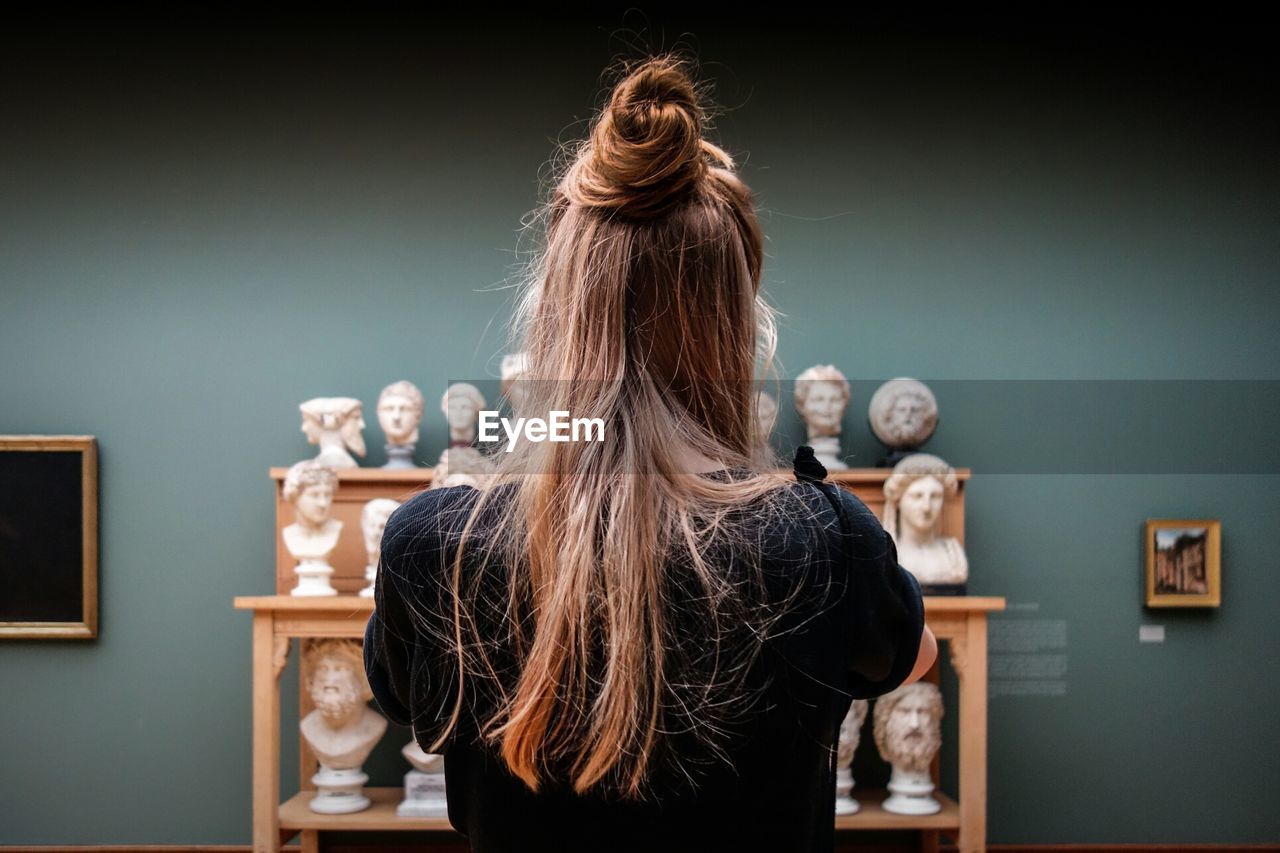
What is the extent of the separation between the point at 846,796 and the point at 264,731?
1977mm

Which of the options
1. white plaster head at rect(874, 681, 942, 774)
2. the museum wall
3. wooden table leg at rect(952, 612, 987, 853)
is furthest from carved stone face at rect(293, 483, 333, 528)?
wooden table leg at rect(952, 612, 987, 853)

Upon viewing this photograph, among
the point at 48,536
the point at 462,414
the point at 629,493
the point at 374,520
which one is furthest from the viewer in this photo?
the point at 48,536

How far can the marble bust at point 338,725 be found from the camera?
4027 millimetres

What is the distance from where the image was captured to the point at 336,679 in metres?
4.02

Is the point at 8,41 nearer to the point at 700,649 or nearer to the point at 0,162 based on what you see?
the point at 0,162

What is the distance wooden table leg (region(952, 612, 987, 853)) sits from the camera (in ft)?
12.6

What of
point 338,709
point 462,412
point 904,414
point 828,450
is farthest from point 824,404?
point 338,709

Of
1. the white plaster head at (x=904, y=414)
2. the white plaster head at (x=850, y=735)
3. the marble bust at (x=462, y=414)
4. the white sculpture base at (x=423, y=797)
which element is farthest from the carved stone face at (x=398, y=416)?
the white plaster head at (x=850, y=735)

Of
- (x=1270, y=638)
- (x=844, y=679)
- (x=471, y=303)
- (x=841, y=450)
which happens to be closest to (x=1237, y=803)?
(x=1270, y=638)

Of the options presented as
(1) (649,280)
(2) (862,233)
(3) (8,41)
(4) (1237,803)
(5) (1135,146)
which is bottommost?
(4) (1237,803)

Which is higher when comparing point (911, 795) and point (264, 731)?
point (264, 731)

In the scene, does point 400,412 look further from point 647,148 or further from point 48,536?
point 647,148

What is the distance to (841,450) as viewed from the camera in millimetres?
4375

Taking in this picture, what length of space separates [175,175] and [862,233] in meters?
2.65
